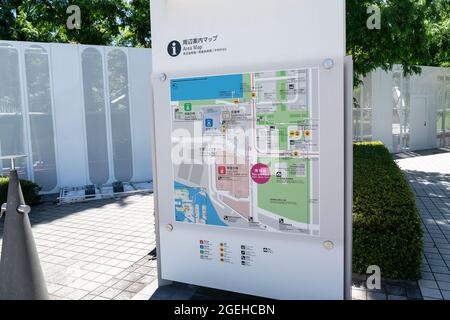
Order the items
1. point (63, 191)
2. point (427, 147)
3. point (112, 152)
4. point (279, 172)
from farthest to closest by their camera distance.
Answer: point (427, 147), point (112, 152), point (63, 191), point (279, 172)

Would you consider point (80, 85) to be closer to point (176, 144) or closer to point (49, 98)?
point (49, 98)

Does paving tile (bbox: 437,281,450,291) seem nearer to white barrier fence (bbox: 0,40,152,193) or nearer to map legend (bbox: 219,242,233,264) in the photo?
map legend (bbox: 219,242,233,264)

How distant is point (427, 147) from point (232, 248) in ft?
50.5

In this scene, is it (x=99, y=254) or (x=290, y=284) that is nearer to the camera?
(x=290, y=284)

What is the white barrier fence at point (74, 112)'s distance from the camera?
8453mm

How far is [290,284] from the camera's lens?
3.30 m

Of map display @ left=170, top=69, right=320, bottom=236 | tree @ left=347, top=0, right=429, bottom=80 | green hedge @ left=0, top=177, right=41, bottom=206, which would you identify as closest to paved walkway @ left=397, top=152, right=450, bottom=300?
map display @ left=170, top=69, right=320, bottom=236

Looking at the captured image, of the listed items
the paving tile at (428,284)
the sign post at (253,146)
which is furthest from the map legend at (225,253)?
the paving tile at (428,284)

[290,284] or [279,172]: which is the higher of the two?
[279,172]

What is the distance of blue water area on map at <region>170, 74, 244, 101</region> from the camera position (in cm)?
331

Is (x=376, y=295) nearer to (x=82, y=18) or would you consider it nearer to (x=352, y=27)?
(x=352, y=27)

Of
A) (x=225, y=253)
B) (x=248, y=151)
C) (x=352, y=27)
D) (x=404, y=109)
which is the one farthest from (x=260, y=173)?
(x=404, y=109)

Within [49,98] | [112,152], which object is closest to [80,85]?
[49,98]
